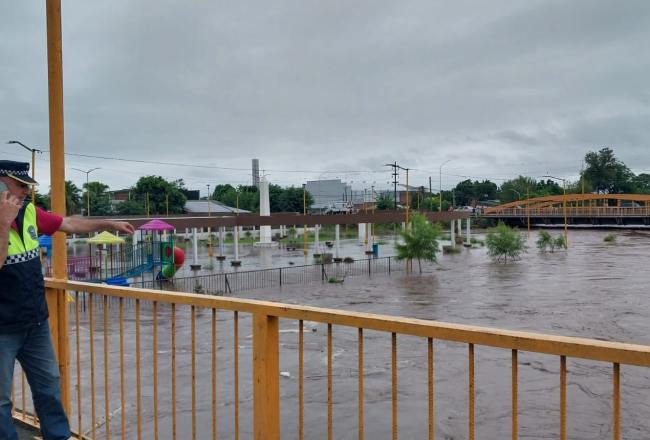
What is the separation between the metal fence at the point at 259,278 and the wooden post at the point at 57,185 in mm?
18289

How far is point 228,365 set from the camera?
37.7ft

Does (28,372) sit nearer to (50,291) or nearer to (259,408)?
(50,291)

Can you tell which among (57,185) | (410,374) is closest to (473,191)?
(410,374)

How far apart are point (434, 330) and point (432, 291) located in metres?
23.7

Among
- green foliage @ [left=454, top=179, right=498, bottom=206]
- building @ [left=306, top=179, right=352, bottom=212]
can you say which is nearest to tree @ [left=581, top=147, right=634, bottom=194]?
green foliage @ [left=454, top=179, right=498, bottom=206]

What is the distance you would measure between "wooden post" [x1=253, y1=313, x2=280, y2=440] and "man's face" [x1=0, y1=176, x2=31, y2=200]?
155 centimetres

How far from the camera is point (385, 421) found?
27.3 ft

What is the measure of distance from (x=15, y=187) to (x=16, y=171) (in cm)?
9

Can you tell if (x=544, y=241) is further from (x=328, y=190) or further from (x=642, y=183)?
(x=642, y=183)

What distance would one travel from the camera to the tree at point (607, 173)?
125312 mm

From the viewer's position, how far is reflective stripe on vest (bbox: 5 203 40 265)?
10.2 ft

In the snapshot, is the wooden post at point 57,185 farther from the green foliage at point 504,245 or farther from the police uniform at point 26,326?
the green foliage at point 504,245

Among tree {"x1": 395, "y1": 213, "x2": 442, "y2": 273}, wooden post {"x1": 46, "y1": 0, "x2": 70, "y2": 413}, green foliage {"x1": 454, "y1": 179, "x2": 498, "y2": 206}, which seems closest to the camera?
wooden post {"x1": 46, "y1": 0, "x2": 70, "y2": 413}

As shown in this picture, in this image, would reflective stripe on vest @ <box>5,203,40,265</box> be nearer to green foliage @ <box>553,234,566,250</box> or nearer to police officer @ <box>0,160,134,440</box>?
police officer @ <box>0,160,134,440</box>
